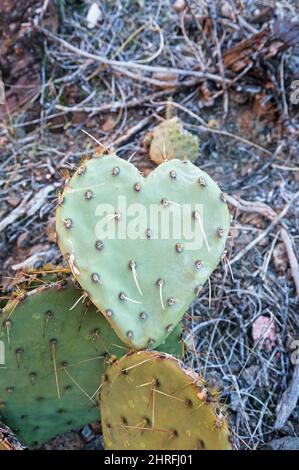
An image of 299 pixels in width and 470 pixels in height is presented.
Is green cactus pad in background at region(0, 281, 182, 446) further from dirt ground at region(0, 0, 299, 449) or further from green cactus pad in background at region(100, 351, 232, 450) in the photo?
dirt ground at region(0, 0, 299, 449)

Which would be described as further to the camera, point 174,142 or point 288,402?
point 174,142

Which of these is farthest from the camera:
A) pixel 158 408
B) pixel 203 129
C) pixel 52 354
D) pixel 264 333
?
pixel 203 129

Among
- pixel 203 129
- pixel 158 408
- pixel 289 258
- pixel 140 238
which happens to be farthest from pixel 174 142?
pixel 158 408

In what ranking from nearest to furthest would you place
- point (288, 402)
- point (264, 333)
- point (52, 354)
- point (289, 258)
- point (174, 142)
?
point (52, 354)
point (288, 402)
point (264, 333)
point (289, 258)
point (174, 142)

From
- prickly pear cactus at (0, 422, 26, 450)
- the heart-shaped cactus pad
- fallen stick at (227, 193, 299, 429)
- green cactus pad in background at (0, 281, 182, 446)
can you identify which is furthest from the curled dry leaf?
prickly pear cactus at (0, 422, 26, 450)

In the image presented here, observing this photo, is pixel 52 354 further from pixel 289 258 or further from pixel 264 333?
pixel 289 258

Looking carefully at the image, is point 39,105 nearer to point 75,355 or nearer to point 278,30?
point 278,30

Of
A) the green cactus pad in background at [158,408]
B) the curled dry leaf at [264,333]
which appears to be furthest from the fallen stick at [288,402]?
the green cactus pad in background at [158,408]

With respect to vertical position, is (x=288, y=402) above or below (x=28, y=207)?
below
